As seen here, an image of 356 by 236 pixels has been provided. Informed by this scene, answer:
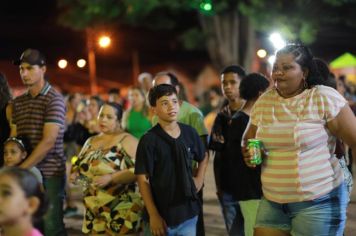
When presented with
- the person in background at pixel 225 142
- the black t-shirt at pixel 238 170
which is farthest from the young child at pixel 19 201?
the person in background at pixel 225 142

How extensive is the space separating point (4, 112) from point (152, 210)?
6.67 feet

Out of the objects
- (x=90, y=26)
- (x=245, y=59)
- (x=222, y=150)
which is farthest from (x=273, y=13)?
(x=222, y=150)

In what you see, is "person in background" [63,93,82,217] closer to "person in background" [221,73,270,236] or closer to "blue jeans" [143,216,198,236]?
"person in background" [221,73,270,236]

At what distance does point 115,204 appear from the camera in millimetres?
5402

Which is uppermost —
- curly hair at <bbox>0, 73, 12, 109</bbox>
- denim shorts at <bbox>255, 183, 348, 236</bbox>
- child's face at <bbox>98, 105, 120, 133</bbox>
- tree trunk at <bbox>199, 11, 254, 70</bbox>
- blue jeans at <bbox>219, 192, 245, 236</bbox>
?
tree trunk at <bbox>199, 11, 254, 70</bbox>

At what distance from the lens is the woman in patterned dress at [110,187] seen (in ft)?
17.5

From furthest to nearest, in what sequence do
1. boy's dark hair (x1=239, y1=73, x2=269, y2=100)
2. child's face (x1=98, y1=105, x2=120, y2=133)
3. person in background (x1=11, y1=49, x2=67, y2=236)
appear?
child's face (x1=98, y1=105, x2=120, y2=133) → boy's dark hair (x1=239, y1=73, x2=269, y2=100) → person in background (x1=11, y1=49, x2=67, y2=236)

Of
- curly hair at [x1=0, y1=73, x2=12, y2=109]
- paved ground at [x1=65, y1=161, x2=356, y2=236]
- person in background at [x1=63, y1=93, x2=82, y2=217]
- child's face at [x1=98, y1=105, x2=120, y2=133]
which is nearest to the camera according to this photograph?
child's face at [x1=98, y1=105, x2=120, y2=133]

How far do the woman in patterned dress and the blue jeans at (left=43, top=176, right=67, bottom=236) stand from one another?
0.60 feet

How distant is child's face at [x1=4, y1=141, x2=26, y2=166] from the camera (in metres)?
5.32

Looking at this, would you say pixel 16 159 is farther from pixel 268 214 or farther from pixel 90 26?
pixel 90 26

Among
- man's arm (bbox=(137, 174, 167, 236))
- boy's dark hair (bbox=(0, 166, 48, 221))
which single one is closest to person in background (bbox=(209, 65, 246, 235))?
man's arm (bbox=(137, 174, 167, 236))

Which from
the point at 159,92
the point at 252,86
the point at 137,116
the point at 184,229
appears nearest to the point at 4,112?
the point at 159,92

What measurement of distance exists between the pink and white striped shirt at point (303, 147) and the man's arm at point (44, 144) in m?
2.05
